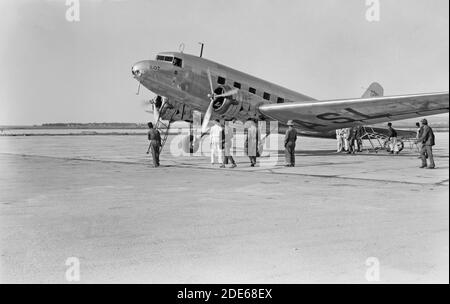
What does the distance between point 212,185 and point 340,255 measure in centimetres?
623

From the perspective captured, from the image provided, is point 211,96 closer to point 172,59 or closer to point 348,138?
point 172,59

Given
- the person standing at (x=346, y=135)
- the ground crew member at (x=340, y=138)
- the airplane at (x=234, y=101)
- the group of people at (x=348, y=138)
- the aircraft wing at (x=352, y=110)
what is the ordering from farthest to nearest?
1. the ground crew member at (x=340, y=138)
2. the person standing at (x=346, y=135)
3. the group of people at (x=348, y=138)
4. the airplane at (x=234, y=101)
5. the aircraft wing at (x=352, y=110)

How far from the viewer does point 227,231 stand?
5.88m

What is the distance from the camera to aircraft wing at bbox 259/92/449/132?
17.1 meters

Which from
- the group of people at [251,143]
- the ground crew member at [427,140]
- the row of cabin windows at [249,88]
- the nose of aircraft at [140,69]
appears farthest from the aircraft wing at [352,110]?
the nose of aircraft at [140,69]

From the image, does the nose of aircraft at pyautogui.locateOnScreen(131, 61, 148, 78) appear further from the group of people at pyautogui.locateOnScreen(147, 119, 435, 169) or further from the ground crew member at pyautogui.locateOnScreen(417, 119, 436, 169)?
the ground crew member at pyautogui.locateOnScreen(417, 119, 436, 169)

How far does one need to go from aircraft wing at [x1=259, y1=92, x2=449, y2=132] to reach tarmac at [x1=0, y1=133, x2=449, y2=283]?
6666mm

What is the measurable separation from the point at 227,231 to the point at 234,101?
13.1m

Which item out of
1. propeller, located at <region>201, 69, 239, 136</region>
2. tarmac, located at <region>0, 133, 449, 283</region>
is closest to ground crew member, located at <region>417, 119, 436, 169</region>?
tarmac, located at <region>0, 133, 449, 283</region>

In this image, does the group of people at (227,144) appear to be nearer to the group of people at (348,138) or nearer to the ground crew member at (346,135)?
the group of people at (348,138)

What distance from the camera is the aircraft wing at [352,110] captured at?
17.1 meters

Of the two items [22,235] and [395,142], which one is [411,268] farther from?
[395,142]
